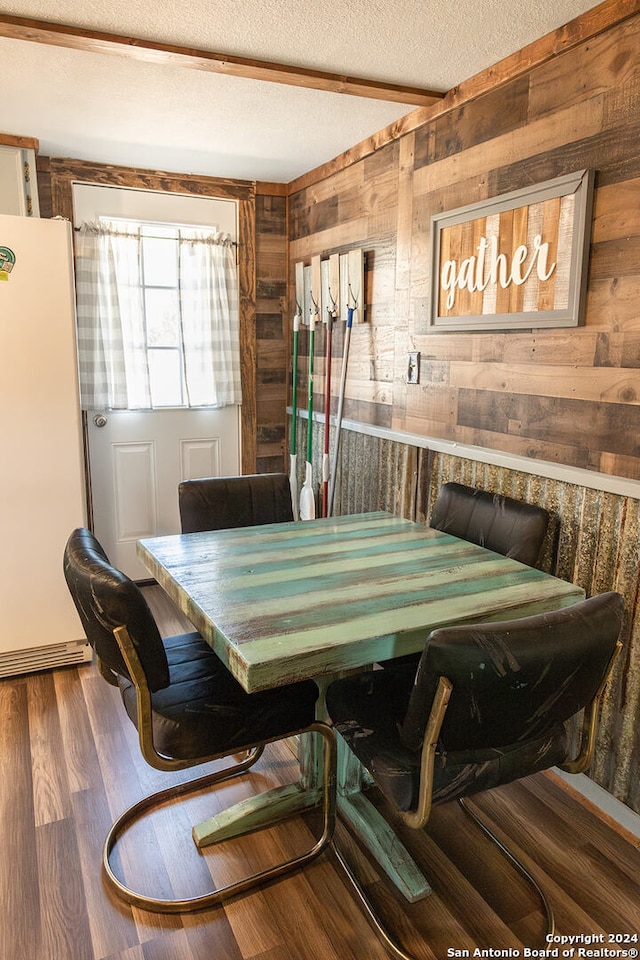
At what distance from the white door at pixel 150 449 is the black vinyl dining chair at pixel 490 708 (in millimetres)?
2564

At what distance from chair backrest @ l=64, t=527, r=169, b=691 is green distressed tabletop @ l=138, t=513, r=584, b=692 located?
0.14 meters

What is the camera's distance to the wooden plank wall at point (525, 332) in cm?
189

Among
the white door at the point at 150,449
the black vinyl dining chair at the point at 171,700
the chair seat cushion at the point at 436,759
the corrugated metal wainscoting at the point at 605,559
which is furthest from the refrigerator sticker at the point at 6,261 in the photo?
the chair seat cushion at the point at 436,759

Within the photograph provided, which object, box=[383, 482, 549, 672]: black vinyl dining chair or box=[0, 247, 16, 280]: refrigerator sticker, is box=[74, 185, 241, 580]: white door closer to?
box=[0, 247, 16, 280]: refrigerator sticker

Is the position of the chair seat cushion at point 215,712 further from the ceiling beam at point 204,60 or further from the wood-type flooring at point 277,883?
the ceiling beam at point 204,60

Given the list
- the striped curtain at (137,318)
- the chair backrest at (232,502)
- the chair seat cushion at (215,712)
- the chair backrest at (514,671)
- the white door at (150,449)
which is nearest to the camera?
the chair backrest at (514,671)

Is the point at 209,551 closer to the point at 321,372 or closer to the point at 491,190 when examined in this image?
the point at 491,190

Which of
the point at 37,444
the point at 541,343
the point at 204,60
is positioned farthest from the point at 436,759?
the point at 204,60

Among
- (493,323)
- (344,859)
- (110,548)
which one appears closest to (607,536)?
(493,323)

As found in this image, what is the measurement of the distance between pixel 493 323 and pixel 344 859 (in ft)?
5.77

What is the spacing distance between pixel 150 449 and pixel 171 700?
2382 millimetres

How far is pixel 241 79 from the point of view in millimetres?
2424

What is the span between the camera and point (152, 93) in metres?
2.55

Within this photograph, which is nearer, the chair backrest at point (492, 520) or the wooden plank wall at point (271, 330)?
the chair backrest at point (492, 520)
